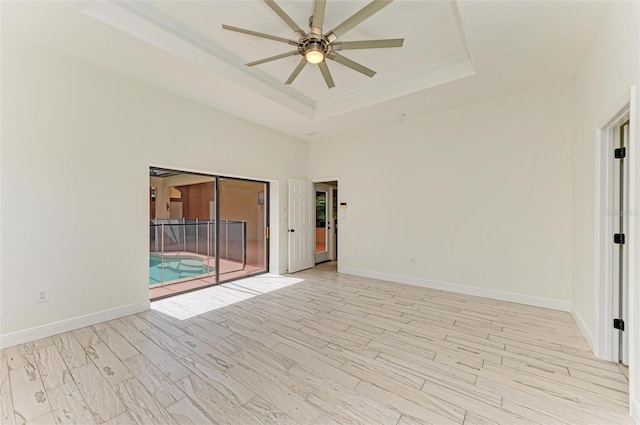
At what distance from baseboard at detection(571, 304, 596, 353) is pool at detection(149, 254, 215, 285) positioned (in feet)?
17.8

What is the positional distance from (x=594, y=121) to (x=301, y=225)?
4.97 m

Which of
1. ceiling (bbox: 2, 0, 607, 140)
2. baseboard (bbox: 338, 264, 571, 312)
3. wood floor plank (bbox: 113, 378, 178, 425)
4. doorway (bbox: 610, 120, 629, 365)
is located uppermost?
ceiling (bbox: 2, 0, 607, 140)

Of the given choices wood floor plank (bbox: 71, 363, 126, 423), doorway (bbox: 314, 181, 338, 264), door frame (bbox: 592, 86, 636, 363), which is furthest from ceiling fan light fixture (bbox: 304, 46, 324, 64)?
doorway (bbox: 314, 181, 338, 264)

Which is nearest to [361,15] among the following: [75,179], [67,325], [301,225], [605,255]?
[605,255]

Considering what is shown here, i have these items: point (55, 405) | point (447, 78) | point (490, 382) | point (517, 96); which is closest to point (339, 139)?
point (447, 78)

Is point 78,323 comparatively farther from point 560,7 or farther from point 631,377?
point 560,7

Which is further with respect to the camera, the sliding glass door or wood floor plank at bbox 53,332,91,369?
the sliding glass door

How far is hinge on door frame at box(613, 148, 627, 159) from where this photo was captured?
2.33 m

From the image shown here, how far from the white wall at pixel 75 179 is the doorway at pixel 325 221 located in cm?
359

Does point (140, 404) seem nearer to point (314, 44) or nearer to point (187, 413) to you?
point (187, 413)

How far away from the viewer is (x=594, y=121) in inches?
104

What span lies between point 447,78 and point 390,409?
Answer: 12.7ft

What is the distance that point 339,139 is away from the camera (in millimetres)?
5969

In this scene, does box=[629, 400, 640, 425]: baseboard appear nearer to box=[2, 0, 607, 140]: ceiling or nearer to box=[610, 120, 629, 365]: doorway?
box=[610, 120, 629, 365]: doorway
